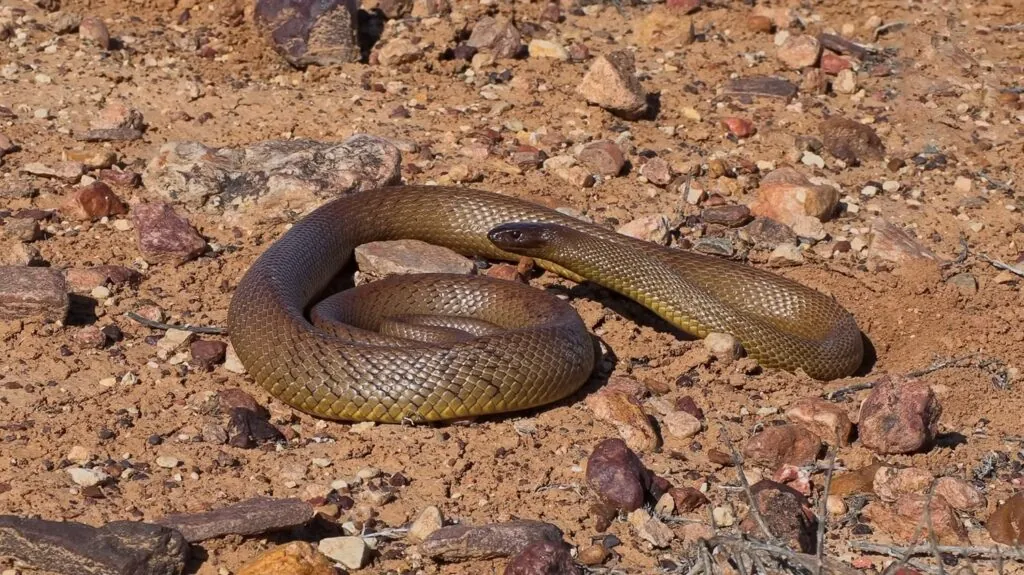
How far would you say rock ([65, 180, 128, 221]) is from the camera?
8.63m

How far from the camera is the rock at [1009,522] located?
19.8 feet

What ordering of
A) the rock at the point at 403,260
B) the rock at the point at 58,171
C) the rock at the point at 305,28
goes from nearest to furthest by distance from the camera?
the rock at the point at 403,260, the rock at the point at 58,171, the rock at the point at 305,28

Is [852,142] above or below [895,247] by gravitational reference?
above

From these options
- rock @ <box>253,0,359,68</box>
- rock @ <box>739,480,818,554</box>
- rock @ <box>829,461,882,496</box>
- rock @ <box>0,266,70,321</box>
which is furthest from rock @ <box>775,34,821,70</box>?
rock @ <box>0,266,70,321</box>

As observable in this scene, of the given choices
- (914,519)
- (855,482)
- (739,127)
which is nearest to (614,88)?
(739,127)

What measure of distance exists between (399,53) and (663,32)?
255 cm

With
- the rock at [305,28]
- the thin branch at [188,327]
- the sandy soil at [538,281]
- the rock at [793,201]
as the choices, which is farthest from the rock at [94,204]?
the rock at [793,201]

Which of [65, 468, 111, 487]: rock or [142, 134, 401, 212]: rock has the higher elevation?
[142, 134, 401, 212]: rock

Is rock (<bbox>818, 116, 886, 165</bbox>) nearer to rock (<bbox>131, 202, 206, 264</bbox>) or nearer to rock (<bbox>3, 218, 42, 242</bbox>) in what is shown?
rock (<bbox>131, 202, 206, 264</bbox>)

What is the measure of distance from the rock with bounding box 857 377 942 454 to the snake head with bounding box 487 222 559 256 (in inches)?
97.8

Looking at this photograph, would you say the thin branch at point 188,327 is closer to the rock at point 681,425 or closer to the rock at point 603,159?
the rock at point 681,425

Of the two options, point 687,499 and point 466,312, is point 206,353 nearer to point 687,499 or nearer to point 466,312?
point 466,312

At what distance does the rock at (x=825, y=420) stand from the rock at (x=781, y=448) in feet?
0.54

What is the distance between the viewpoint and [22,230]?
8.30 m
